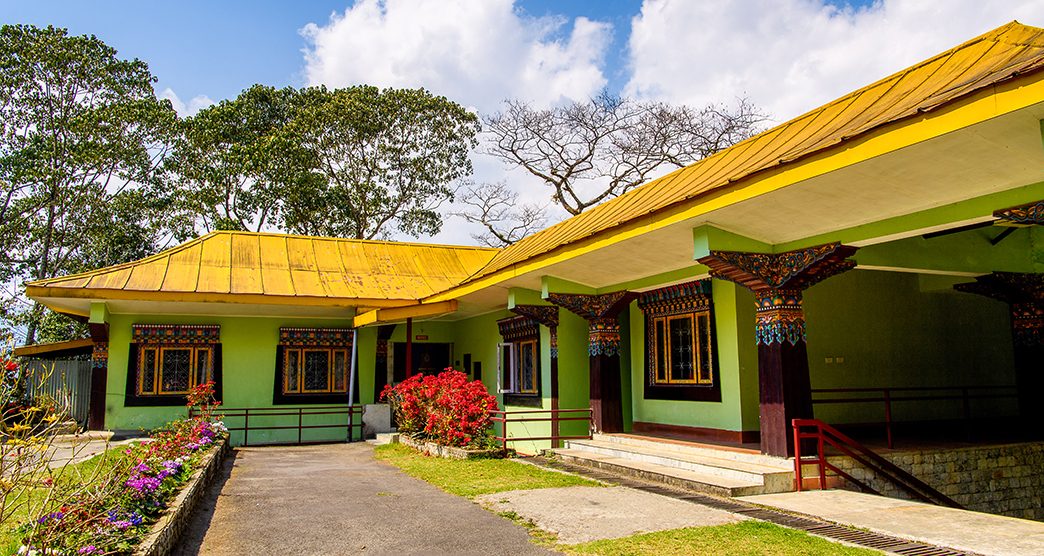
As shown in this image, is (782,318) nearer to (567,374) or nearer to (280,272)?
(567,374)

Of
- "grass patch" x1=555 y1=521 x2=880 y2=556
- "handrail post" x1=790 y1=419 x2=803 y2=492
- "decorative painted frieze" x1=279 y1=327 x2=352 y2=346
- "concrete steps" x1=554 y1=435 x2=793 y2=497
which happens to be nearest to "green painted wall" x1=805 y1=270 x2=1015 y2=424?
"concrete steps" x1=554 y1=435 x2=793 y2=497

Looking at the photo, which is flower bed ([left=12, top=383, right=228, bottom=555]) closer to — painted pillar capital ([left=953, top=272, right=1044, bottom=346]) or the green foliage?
painted pillar capital ([left=953, top=272, right=1044, bottom=346])

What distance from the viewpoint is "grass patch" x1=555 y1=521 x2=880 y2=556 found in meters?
5.40

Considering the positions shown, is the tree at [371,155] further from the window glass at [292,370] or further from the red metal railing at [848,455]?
the red metal railing at [848,455]

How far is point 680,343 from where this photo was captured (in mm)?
11305

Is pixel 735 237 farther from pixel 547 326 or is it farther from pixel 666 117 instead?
pixel 666 117

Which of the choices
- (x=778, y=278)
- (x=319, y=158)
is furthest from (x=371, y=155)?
(x=778, y=278)

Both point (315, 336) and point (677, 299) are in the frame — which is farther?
point (315, 336)

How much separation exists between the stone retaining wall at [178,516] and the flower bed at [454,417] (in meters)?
3.61

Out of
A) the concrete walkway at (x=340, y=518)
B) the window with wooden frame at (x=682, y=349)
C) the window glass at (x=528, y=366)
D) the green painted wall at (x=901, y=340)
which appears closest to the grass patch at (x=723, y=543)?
the concrete walkway at (x=340, y=518)

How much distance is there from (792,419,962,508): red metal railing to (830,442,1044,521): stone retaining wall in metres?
0.10

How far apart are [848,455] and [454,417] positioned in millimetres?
5913

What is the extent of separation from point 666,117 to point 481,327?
1427cm

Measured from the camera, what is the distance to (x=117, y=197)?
88.1 ft
